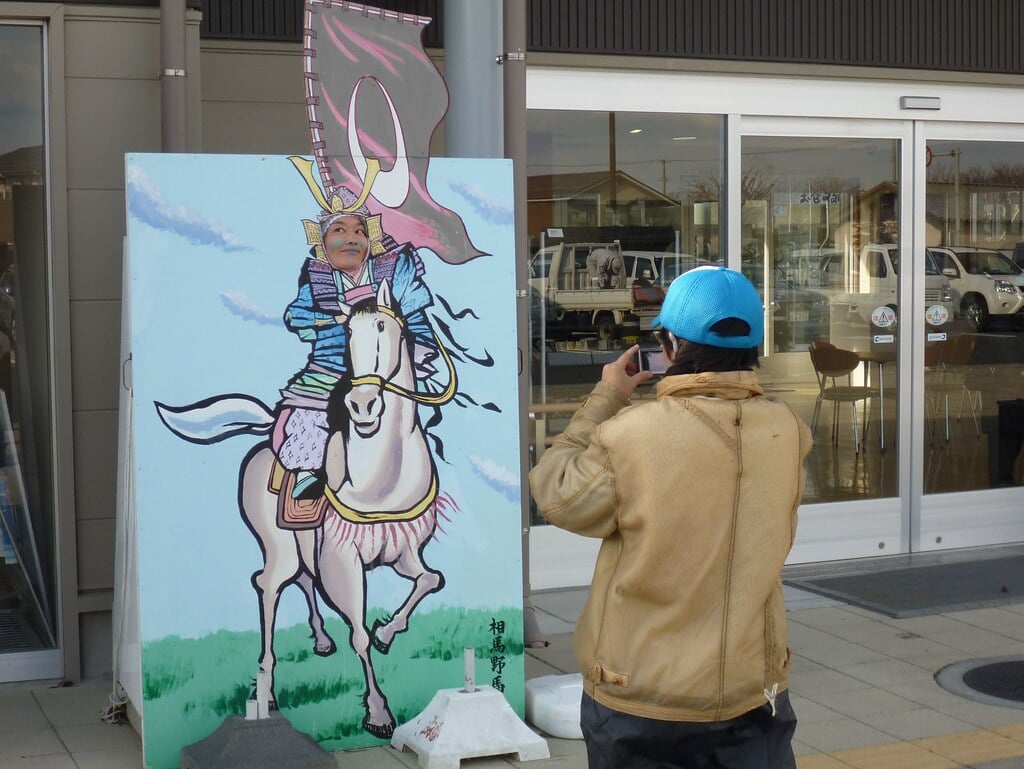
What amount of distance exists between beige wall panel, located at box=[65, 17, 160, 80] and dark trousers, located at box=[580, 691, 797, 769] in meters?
3.80

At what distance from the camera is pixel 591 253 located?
7180 mm

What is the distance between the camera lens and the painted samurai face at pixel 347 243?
4488 millimetres

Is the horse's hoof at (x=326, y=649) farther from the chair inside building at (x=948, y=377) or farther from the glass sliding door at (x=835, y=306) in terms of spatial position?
the chair inside building at (x=948, y=377)

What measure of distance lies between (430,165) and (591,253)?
2.63m

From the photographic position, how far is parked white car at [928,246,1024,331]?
8227mm

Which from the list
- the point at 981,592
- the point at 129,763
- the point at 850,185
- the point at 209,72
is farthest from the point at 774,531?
the point at 850,185

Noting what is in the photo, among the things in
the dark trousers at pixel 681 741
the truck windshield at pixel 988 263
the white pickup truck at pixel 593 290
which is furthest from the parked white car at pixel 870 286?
the dark trousers at pixel 681 741

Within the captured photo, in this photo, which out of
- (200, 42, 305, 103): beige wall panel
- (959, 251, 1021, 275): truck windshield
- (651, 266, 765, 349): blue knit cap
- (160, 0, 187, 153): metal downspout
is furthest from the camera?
(959, 251, 1021, 275): truck windshield

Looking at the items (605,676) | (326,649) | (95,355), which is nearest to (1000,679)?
(326,649)

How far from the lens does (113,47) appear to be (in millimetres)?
5492

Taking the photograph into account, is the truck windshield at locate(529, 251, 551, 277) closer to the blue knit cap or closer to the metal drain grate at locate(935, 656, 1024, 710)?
the metal drain grate at locate(935, 656, 1024, 710)

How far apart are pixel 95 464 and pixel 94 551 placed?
370 millimetres

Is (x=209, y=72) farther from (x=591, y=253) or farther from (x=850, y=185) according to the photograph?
(x=850, y=185)

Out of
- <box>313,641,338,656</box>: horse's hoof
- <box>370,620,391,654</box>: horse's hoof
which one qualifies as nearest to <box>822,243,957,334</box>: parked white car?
<box>370,620,391,654</box>: horse's hoof
